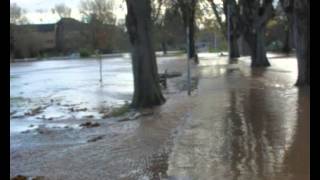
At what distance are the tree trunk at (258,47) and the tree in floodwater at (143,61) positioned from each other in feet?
64.2

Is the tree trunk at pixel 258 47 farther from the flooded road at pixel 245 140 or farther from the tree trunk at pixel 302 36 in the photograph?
the flooded road at pixel 245 140

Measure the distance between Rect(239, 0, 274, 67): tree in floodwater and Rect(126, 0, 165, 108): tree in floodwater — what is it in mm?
18127

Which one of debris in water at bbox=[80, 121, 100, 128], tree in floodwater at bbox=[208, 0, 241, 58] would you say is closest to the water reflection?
debris in water at bbox=[80, 121, 100, 128]

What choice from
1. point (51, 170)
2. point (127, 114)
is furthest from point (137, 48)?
point (51, 170)

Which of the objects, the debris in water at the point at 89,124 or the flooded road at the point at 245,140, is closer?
the flooded road at the point at 245,140

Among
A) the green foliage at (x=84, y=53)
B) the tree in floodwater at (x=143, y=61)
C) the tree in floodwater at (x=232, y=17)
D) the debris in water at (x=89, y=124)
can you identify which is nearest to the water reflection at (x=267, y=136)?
the tree in floodwater at (x=143, y=61)

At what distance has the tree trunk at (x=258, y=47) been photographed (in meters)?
36.2

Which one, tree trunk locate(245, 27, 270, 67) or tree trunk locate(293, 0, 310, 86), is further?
tree trunk locate(245, 27, 270, 67)

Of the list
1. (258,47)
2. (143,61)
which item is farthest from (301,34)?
(258,47)

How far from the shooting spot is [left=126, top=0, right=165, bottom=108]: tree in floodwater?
1695 cm

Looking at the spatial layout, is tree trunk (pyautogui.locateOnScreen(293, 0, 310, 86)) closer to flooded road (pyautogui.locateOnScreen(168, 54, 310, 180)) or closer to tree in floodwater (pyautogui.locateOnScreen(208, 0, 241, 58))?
flooded road (pyautogui.locateOnScreen(168, 54, 310, 180))

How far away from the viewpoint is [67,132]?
13562mm
